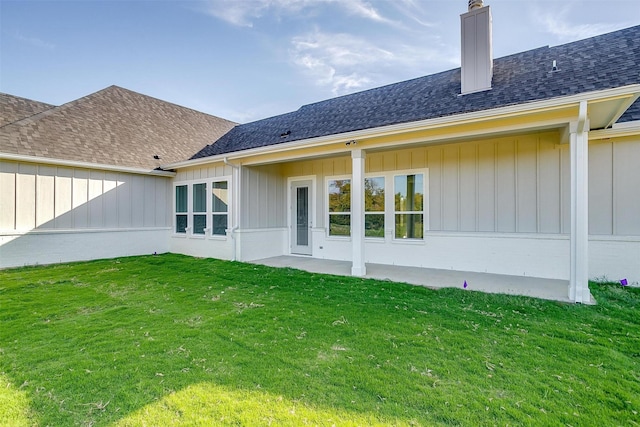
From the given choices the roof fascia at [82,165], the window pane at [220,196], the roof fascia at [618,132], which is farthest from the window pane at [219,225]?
the roof fascia at [618,132]

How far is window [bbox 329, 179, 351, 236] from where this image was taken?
27.2 feet

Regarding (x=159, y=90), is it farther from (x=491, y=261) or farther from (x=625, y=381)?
(x=625, y=381)

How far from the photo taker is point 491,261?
21.1ft

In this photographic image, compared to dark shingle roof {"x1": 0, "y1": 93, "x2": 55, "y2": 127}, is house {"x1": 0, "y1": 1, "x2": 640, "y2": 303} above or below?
below

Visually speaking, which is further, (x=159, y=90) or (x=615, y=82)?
(x=159, y=90)

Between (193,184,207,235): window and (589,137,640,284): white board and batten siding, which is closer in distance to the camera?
(589,137,640,284): white board and batten siding

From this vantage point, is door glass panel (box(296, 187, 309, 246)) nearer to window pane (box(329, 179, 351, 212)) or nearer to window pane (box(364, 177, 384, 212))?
window pane (box(329, 179, 351, 212))

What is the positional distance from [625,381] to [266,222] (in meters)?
7.64

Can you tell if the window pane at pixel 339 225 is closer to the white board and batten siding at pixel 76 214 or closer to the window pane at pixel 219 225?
the window pane at pixel 219 225

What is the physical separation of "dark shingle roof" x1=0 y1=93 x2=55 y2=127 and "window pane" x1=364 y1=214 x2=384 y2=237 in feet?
33.0

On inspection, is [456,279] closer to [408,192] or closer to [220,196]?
[408,192]

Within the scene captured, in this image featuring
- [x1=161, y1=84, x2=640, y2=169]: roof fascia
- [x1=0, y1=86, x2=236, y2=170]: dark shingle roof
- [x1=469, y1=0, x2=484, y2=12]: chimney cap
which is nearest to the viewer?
[x1=161, y1=84, x2=640, y2=169]: roof fascia

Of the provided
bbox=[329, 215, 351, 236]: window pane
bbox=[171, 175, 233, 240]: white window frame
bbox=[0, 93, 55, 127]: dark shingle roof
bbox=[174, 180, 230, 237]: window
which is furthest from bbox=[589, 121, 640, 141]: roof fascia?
bbox=[0, 93, 55, 127]: dark shingle roof

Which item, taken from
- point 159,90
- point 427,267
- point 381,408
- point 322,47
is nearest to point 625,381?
point 381,408
